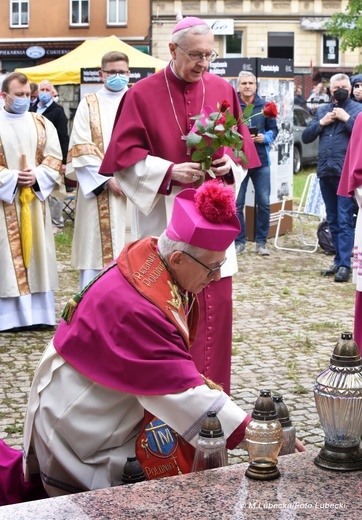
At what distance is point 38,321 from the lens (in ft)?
28.2

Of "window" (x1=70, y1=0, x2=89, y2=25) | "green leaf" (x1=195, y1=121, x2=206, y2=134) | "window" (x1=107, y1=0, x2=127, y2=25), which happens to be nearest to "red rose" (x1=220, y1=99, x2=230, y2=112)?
"green leaf" (x1=195, y1=121, x2=206, y2=134)

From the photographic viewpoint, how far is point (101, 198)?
8562 mm

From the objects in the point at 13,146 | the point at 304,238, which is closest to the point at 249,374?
the point at 13,146

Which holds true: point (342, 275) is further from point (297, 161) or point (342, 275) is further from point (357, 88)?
point (297, 161)

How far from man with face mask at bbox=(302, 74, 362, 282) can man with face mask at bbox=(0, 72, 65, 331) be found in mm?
3520

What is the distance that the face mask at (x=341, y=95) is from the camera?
10.7m

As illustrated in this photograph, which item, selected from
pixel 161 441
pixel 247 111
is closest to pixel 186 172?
pixel 247 111

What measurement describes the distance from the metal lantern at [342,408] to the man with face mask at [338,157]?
753 centimetres

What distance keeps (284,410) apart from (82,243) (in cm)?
508

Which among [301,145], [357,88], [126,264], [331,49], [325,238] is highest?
[331,49]

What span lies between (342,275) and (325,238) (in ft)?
6.11

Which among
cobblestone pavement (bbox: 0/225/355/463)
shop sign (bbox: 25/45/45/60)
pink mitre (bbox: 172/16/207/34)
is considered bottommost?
cobblestone pavement (bbox: 0/225/355/463)

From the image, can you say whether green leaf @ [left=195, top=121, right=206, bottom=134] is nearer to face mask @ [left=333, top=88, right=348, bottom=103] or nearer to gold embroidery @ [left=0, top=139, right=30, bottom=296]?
gold embroidery @ [left=0, top=139, right=30, bottom=296]

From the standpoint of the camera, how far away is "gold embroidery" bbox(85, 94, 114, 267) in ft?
27.7
